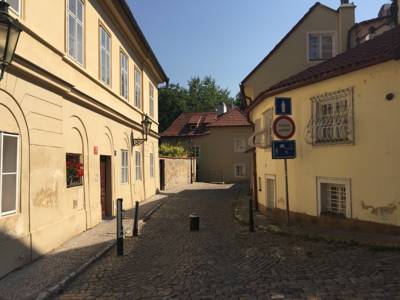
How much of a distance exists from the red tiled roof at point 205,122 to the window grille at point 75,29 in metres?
30.1

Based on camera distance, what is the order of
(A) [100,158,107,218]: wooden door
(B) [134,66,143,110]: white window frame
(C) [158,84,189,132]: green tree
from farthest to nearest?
(C) [158,84,189,132]: green tree → (B) [134,66,143,110]: white window frame → (A) [100,158,107,218]: wooden door

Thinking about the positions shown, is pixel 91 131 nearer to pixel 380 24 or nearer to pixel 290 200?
pixel 290 200

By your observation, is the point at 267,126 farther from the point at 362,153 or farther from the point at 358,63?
the point at 358,63

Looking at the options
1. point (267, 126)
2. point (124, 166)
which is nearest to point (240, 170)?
point (124, 166)

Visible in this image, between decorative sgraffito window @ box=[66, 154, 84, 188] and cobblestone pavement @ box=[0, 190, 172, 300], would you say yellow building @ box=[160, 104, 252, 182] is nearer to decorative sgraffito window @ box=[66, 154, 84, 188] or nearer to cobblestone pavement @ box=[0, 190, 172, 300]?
decorative sgraffito window @ box=[66, 154, 84, 188]

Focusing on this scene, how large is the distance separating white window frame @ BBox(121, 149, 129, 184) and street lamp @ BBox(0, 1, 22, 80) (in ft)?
34.4

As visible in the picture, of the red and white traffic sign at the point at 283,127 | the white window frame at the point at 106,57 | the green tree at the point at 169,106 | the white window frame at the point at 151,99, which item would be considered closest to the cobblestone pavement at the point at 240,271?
the red and white traffic sign at the point at 283,127

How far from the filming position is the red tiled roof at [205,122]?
4106 centimetres

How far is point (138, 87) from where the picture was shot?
1922 cm

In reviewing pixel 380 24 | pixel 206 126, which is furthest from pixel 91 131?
pixel 206 126

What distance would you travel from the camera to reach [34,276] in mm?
6473

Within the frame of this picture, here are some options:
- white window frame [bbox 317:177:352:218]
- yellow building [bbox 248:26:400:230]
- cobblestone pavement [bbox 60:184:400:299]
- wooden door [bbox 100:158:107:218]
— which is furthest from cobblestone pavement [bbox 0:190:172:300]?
yellow building [bbox 248:26:400:230]

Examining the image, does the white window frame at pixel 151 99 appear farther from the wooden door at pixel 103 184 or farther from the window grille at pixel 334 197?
the window grille at pixel 334 197

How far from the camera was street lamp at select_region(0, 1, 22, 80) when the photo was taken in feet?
16.4
